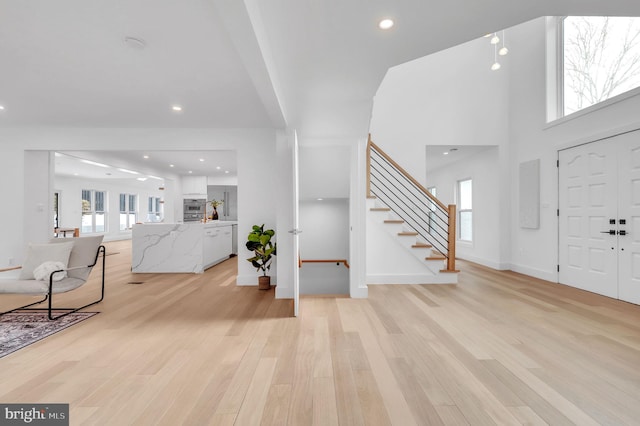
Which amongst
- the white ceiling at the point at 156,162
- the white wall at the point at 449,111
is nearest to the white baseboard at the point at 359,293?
the white wall at the point at 449,111

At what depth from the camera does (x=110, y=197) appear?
41.0 feet

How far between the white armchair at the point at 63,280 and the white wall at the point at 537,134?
651 cm

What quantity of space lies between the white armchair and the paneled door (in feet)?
20.9

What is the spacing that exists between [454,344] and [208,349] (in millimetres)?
2035

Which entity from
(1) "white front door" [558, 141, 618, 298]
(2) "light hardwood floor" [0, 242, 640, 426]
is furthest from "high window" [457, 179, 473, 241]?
(2) "light hardwood floor" [0, 242, 640, 426]

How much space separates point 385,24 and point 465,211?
6.26 meters

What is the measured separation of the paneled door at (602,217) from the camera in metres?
3.67

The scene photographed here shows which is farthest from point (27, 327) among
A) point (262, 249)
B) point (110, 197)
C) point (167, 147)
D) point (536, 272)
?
point (110, 197)

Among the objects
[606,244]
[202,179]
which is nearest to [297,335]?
[606,244]

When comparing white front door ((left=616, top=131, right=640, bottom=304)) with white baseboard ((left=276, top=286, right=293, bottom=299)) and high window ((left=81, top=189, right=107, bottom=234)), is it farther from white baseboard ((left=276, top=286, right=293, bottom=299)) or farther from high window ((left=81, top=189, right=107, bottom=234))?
high window ((left=81, top=189, right=107, bottom=234))

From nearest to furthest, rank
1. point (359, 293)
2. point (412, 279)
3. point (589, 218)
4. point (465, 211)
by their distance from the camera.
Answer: point (359, 293) → point (589, 218) → point (412, 279) → point (465, 211)

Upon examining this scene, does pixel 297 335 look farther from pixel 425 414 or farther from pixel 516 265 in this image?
pixel 516 265

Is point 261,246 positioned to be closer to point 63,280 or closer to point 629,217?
point 63,280

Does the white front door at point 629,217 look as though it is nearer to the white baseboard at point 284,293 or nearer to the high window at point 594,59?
the high window at point 594,59
